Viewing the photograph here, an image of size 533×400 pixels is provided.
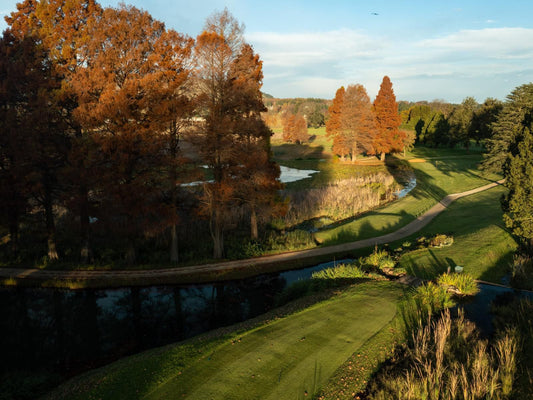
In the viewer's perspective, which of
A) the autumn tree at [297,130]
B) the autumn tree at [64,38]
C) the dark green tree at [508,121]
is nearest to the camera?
the autumn tree at [64,38]

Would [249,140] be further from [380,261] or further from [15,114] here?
[15,114]

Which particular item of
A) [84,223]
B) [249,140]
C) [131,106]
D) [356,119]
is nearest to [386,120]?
[356,119]

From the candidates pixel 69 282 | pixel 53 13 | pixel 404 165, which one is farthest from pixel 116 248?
pixel 404 165


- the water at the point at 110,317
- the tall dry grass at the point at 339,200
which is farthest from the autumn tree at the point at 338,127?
the water at the point at 110,317

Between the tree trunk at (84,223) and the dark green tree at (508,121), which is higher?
the dark green tree at (508,121)

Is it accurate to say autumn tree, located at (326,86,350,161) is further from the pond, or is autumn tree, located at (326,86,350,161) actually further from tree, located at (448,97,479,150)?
the pond

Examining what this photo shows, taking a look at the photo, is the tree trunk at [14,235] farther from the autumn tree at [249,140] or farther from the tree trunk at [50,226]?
the autumn tree at [249,140]

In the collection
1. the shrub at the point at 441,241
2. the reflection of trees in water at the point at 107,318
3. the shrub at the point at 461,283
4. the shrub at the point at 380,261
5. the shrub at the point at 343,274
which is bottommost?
the reflection of trees in water at the point at 107,318
